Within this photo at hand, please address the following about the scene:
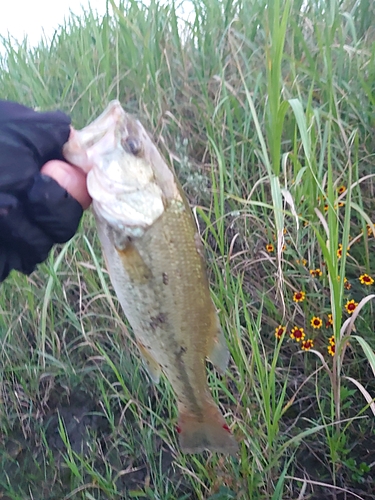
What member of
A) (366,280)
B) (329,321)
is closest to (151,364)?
(329,321)

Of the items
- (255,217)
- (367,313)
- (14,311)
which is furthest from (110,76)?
(367,313)

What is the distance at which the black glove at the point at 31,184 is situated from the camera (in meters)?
1.09

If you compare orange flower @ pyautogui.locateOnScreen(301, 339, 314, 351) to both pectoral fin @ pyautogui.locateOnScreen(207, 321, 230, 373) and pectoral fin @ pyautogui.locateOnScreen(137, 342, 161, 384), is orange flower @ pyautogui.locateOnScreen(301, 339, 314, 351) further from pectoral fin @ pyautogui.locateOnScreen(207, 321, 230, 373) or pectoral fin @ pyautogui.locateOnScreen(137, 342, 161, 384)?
pectoral fin @ pyautogui.locateOnScreen(137, 342, 161, 384)

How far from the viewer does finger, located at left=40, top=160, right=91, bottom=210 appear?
113 cm

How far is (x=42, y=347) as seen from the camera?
71.8 inches

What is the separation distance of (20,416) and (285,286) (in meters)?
1.22

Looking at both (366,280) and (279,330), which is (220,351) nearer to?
(279,330)

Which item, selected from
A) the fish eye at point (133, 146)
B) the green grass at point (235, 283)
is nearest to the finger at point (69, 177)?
the fish eye at point (133, 146)

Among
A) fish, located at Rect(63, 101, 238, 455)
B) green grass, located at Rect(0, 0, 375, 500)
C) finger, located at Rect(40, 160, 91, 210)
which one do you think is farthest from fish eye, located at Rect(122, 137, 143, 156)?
green grass, located at Rect(0, 0, 375, 500)

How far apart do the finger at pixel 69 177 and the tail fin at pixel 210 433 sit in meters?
0.69

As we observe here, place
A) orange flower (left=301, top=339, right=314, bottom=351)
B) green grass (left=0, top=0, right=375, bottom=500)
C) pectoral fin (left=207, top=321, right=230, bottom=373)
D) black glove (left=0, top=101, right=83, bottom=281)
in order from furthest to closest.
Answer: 1. orange flower (left=301, top=339, right=314, bottom=351)
2. green grass (left=0, top=0, right=375, bottom=500)
3. pectoral fin (left=207, top=321, right=230, bottom=373)
4. black glove (left=0, top=101, right=83, bottom=281)

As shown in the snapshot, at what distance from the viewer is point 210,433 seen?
1285mm

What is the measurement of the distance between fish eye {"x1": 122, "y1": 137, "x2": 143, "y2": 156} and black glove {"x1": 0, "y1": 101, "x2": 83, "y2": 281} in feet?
0.51

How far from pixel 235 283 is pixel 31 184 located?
35.0 inches
